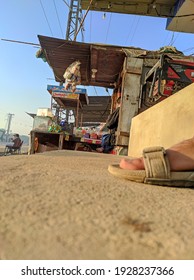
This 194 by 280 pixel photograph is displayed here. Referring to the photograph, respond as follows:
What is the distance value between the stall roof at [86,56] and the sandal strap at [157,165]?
4.44 m

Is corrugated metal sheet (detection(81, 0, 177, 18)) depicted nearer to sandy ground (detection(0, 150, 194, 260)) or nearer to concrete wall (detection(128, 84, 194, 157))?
concrete wall (detection(128, 84, 194, 157))

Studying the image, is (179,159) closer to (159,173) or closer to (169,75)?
(159,173)

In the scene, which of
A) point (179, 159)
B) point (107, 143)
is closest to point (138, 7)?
point (107, 143)

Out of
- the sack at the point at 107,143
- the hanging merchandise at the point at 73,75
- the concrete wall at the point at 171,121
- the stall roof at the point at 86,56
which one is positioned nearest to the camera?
the concrete wall at the point at 171,121

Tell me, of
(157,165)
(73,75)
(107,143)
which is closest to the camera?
(157,165)

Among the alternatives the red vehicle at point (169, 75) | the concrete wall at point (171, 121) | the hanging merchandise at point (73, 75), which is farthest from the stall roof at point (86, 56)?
the concrete wall at point (171, 121)

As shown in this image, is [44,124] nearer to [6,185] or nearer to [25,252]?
[6,185]

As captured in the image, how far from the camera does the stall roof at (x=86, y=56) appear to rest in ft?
15.6

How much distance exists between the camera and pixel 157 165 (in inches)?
32.5

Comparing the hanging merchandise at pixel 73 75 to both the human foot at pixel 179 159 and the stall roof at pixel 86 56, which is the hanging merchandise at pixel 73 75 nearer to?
the stall roof at pixel 86 56

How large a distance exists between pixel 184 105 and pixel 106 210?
58.5 inches

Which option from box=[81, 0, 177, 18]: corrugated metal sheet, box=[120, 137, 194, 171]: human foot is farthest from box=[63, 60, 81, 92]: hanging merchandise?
box=[120, 137, 194, 171]: human foot

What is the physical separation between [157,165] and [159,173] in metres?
0.03

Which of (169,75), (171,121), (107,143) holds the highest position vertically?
(169,75)
